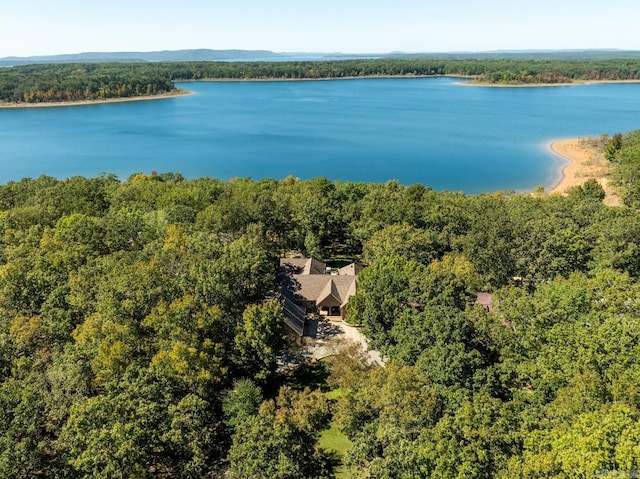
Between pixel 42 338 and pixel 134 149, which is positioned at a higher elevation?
pixel 134 149

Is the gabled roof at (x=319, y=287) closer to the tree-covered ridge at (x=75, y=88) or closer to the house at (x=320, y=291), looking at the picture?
the house at (x=320, y=291)

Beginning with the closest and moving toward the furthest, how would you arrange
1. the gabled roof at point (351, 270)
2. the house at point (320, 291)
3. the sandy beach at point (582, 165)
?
the house at point (320, 291) < the gabled roof at point (351, 270) < the sandy beach at point (582, 165)

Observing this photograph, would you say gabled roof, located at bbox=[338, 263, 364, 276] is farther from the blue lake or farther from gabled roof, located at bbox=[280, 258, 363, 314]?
the blue lake

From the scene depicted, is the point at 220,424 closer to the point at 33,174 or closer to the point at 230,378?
the point at 230,378

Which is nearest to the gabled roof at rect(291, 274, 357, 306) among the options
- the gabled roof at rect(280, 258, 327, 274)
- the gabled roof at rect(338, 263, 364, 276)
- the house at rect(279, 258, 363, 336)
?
the house at rect(279, 258, 363, 336)

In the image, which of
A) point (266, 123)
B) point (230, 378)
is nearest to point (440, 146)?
point (266, 123)

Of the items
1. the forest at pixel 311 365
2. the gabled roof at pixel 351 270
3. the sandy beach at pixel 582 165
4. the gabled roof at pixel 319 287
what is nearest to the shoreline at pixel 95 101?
the forest at pixel 311 365

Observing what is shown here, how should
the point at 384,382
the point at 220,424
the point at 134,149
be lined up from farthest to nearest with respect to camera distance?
1. the point at 134,149
2. the point at 220,424
3. the point at 384,382
